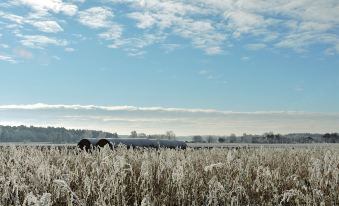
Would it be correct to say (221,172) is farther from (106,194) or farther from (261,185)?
(106,194)

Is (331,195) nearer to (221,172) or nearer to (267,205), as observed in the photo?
(267,205)

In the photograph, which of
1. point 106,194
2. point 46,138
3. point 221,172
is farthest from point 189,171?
point 46,138

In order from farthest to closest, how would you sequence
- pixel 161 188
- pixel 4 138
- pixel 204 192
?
pixel 4 138
pixel 161 188
pixel 204 192

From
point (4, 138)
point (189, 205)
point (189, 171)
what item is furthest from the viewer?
point (4, 138)

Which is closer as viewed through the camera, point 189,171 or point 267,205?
point 267,205

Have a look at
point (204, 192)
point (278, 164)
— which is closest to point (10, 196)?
point (204, 192)

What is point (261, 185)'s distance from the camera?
7.36 meters

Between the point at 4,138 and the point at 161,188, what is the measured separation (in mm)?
147444

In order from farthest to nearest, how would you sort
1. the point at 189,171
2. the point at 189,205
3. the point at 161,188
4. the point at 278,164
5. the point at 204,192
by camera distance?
the point at 278,164
the point at 189,171
the point at 161,188
the point at 204,192
the point at 189,205

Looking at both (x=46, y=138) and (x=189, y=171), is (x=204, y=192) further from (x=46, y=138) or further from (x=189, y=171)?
(x=46, y=138)

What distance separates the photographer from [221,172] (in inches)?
322

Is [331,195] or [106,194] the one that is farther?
[331,195]

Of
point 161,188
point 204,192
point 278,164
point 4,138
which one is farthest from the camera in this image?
point 4,138

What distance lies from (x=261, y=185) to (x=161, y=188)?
1604mm
